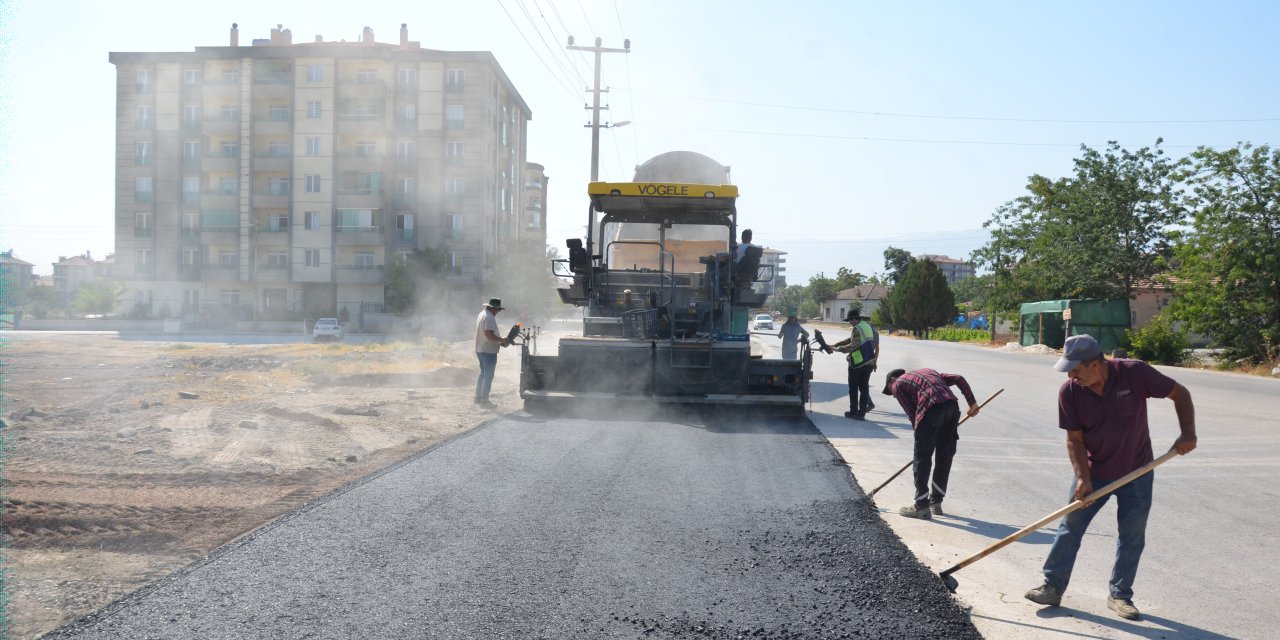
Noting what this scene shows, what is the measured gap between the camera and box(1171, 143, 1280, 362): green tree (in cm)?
2517

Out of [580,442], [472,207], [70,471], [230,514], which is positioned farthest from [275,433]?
[472,207]

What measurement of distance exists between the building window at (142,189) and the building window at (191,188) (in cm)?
220

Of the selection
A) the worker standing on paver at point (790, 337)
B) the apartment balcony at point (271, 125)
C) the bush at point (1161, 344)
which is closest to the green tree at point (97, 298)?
the apartment balcony at point (271, 125)

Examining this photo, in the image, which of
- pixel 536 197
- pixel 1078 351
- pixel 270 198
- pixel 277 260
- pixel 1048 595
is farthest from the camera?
pixel 536 197

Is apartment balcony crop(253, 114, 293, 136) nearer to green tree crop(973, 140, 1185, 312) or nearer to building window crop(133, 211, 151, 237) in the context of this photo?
building window crop(133, 211, 151, 237)

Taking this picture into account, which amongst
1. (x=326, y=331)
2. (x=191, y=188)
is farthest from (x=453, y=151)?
(x=326, y=331)

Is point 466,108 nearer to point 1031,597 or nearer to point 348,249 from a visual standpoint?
point 348,249

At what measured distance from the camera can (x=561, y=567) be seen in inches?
184

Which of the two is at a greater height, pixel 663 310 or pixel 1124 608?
A: pixel 663 310

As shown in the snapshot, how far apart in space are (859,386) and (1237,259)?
19600 millimetres

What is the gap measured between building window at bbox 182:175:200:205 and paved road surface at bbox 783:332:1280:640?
39606mm

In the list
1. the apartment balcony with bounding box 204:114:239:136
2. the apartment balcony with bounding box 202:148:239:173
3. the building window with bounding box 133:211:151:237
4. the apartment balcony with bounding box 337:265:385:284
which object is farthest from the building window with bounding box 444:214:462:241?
the building window with bounding box 133:211:151:237

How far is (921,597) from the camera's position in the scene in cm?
436

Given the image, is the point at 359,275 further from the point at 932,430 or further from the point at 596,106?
the point at 932,430
